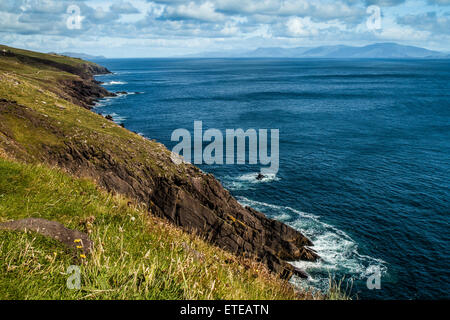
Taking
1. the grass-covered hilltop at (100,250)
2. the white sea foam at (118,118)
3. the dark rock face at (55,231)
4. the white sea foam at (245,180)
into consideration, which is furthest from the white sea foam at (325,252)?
the white sea foam at (118,118)

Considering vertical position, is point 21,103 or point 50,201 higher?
point 21,103

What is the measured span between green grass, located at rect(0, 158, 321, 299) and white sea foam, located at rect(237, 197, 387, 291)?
20127mm

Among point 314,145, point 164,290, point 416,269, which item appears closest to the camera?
point 164,290

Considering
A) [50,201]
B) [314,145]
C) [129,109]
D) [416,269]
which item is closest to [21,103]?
[50,201]

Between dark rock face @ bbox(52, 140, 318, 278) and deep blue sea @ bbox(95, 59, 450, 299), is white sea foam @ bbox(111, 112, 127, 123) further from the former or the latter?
dark rock face @ bbox(52, 140, 318, 278)

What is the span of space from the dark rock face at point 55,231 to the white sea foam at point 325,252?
21815mm

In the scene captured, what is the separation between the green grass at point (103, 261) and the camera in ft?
13.4

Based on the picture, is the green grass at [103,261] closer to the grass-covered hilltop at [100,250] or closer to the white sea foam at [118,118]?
the grass-covered hilltop at [100,250]

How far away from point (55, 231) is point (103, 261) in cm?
134

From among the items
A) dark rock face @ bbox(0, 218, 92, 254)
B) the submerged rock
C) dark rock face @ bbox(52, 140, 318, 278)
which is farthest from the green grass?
the submerged rock
